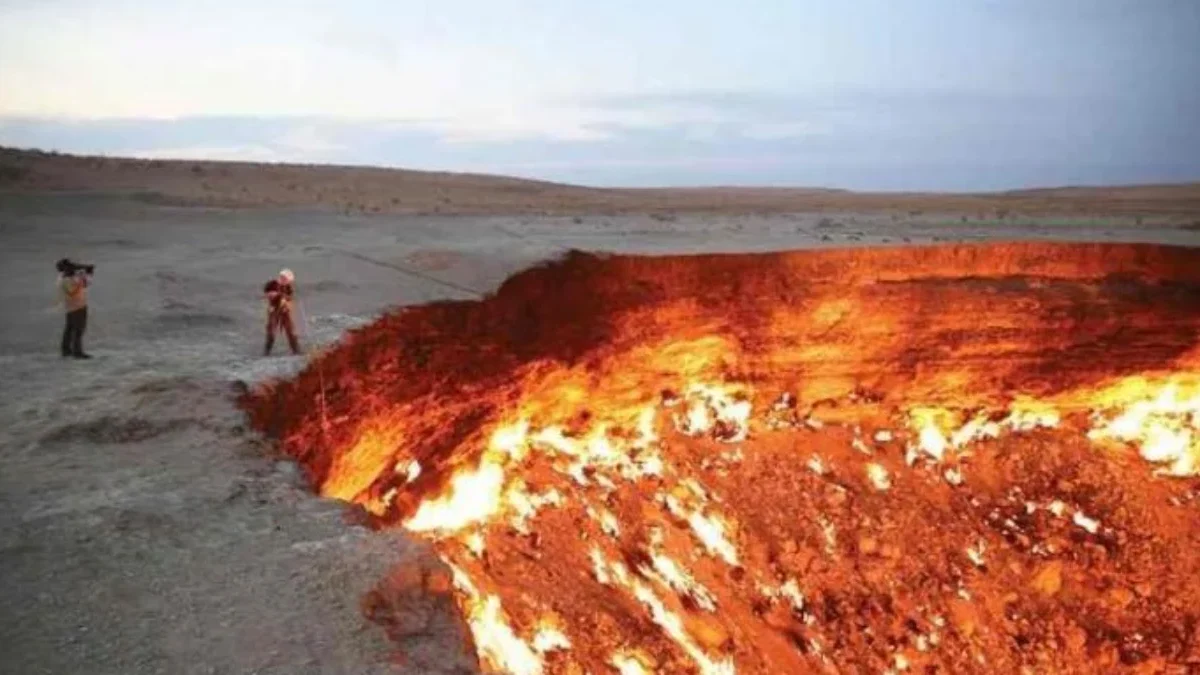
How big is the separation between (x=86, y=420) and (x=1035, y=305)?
11.7m

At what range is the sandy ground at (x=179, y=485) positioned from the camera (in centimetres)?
406

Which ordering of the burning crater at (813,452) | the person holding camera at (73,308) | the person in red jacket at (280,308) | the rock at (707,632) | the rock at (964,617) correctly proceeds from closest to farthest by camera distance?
the person holding camera at (73,308), the person in red jacket at (280,308), the rock at (707,632), the burning crater at (813,452), the rock at (964,617)

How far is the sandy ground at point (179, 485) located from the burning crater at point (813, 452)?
1.26 metres

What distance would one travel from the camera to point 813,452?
12.9 m

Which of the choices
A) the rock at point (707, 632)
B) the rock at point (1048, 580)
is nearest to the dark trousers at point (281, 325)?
the rock at point (707, 632)

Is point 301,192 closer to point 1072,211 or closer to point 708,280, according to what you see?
point 708,280

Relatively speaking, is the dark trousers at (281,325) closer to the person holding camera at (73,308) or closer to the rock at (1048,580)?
the person holding camera at (73,308)

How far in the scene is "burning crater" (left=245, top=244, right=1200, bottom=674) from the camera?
9484 millimetres

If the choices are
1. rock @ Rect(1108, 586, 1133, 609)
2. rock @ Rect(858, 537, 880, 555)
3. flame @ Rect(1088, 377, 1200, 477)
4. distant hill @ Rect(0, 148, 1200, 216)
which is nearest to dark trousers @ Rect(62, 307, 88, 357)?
rock @ Rect(858, 537, 880, 555)

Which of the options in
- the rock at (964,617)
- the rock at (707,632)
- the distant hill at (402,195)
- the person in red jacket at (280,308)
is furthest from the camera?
the distant hill at (402,195)

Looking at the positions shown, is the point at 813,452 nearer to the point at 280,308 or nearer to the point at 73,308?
the point at 280,308

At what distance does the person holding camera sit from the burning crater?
2.09 m

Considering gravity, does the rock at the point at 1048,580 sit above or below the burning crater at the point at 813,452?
below

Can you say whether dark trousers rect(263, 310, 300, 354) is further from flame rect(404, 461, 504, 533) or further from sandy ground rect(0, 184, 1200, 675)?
flame rect(404, 461, 504, 533)
